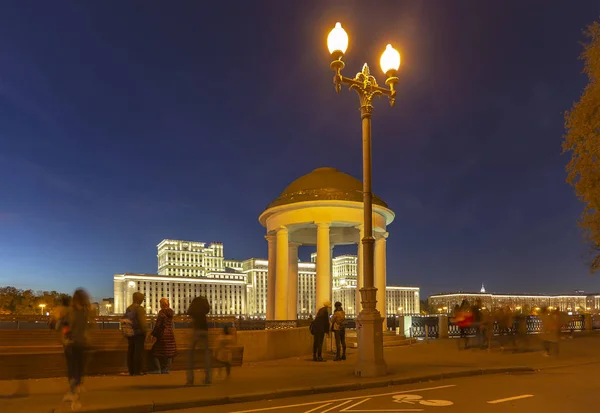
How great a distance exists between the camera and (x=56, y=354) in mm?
13719

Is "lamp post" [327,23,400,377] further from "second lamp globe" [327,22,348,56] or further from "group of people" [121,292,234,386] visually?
"group of people" [121,292,234,386]

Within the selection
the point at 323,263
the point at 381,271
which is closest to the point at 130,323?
the point at 323,263

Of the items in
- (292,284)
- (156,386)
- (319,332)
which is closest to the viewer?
(156,386)

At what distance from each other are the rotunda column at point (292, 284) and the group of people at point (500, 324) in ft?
27.9

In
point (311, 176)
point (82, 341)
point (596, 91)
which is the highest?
point (596, 91)

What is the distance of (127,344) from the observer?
1458cm

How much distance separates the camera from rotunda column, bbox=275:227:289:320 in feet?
91.8

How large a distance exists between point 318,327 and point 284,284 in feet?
34.9

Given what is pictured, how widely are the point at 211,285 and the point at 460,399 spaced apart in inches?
6773

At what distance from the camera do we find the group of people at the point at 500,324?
19.3m

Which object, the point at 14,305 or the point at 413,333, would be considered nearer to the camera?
the point at 413,333

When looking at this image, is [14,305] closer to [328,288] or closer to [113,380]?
[328,288]

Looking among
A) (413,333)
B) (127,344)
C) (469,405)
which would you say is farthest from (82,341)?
(413,333)

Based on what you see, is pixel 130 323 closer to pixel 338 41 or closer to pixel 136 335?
pixel 136 335
